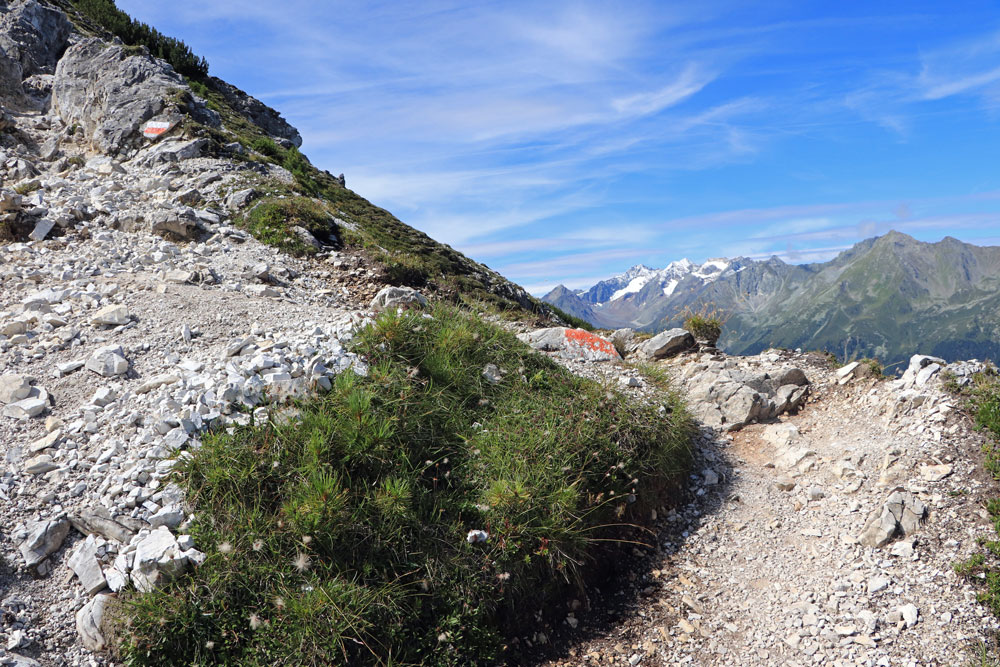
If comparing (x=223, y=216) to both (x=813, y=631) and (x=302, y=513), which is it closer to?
(x=302, y=513)

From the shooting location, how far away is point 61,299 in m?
9.35

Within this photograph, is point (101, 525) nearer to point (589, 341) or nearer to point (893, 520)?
point (589, 341)

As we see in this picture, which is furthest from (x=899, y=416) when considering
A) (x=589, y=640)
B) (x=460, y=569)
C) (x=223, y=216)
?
(x=223, y=216)

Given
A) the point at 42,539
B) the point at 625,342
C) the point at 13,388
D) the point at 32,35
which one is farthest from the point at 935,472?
the point at 32,35

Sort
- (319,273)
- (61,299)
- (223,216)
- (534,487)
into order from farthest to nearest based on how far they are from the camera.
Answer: (223,216) → (319,273) → (61,299) → (534,487)

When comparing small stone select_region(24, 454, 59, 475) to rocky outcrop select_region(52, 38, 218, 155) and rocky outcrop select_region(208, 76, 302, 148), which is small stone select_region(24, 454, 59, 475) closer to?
rocky outcrop select_region(52, 38, 218, 155)

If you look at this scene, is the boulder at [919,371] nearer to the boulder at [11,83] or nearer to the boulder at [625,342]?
the boulder at [625,342]

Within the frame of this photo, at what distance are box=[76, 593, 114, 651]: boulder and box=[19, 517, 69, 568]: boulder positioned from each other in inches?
29.5

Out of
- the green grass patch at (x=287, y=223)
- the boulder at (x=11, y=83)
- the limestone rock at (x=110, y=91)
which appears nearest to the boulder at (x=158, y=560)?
the green grass patch at (x=287, y=223)

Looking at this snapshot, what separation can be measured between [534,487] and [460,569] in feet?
3.97

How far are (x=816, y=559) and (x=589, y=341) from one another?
543 cm

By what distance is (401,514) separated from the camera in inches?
222

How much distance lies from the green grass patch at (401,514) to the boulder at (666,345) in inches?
198

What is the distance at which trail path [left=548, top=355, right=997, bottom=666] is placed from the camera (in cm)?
568
